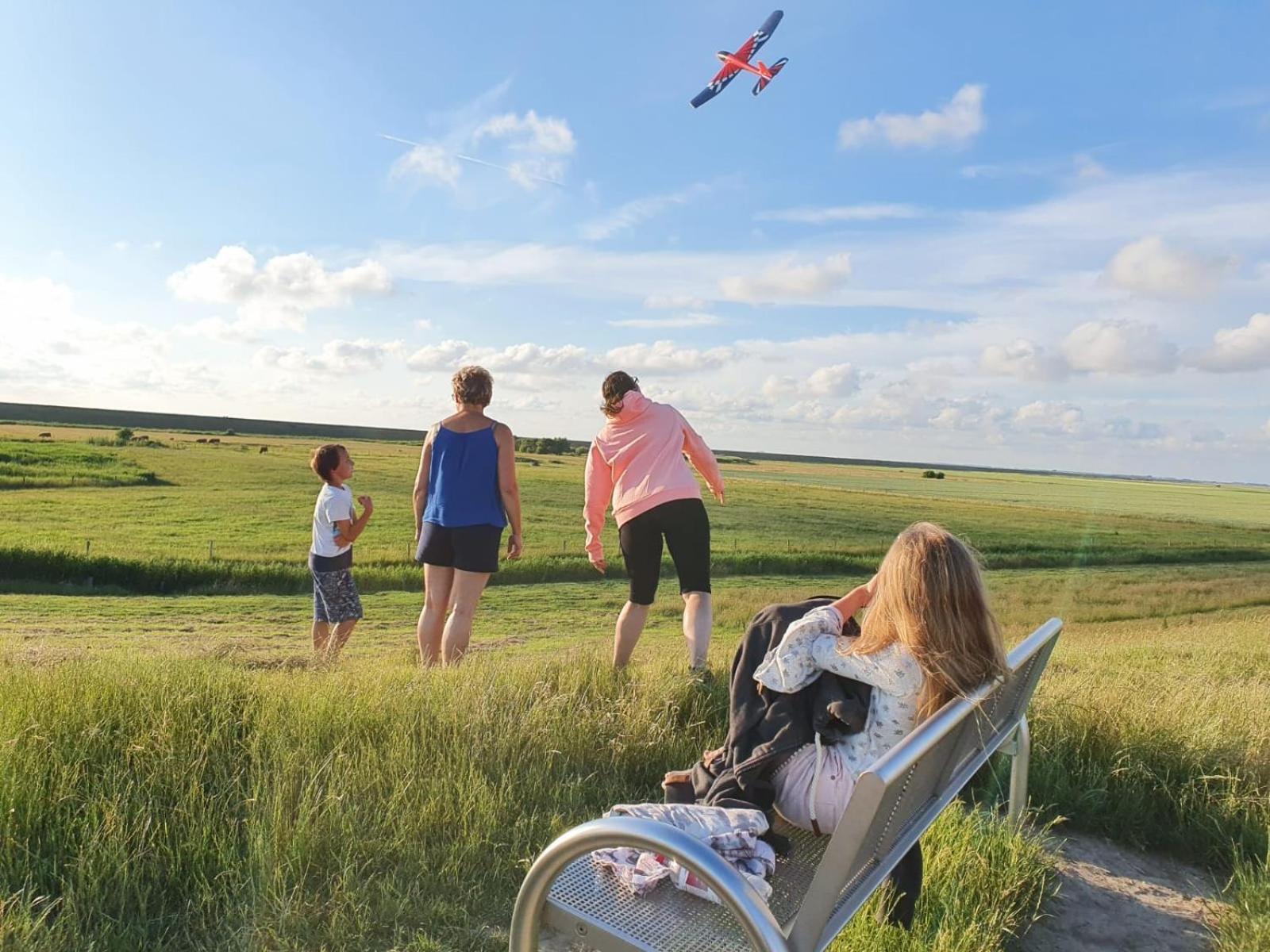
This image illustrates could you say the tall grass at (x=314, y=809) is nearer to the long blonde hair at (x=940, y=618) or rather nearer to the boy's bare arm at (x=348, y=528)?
the long blonde hair at (x=940, y=618)

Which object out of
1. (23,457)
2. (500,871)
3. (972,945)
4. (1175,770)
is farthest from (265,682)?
(23,457)

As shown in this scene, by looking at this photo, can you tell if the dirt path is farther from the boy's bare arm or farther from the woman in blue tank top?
the boy's bare arm

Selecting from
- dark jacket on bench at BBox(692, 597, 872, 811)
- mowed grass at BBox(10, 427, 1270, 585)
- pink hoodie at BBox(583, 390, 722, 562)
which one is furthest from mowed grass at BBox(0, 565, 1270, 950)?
mowed grass at BBox(10, 427, 1270, 585)

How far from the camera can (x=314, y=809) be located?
2.64 metres

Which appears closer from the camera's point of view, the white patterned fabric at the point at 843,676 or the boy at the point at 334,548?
the white patterned fabric at the point at 843,676

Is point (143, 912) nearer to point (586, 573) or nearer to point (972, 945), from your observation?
point (972, 945)

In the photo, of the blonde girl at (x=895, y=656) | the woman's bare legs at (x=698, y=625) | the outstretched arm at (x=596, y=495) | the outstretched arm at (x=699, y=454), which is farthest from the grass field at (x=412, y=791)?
the outstretched arm at (x=699, y=454)

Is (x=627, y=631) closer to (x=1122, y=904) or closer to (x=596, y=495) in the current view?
(x=596, y=495)

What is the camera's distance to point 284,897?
94.5 inches

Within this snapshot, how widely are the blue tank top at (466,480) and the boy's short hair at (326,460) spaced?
125 centimetres

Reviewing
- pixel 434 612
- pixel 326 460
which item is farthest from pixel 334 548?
pixel 434 612

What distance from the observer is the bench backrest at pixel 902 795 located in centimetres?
153

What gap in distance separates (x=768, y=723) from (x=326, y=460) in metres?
4.42

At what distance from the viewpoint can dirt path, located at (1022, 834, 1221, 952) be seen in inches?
105
